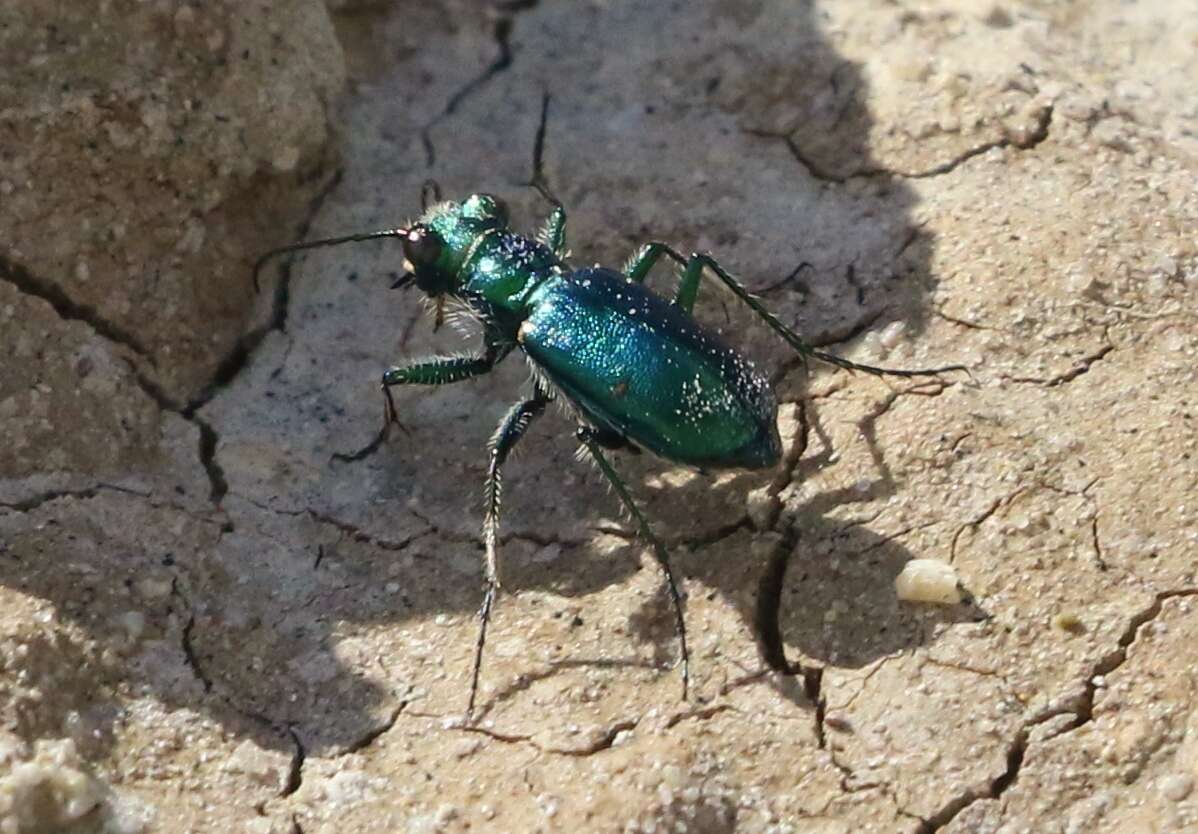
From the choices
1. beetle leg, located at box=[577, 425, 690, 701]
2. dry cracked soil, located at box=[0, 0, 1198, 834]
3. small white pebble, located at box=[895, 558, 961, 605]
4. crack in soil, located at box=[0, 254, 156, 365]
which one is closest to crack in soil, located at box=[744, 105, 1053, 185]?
dry cracked soil, located at box=[0, 0, 1198, 834]

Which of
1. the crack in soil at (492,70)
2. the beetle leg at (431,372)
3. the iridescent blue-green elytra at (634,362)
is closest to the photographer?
the iridescent blue-green elytra at (634,362)

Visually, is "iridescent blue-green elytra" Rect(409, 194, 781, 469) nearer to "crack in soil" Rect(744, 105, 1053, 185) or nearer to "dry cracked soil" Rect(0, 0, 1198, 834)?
"dry cracked soil" Rect(0, 0, 1198, 834)

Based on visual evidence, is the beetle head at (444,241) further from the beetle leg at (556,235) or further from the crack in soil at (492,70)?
the crack in soil at (492,70)

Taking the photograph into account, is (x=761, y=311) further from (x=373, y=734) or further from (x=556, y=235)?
(x=373, y=734)

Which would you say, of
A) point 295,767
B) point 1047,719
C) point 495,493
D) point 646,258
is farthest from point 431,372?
point 1047,719

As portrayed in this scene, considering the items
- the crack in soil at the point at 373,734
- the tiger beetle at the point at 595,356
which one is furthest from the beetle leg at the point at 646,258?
the crack in soil at the point at 373,734

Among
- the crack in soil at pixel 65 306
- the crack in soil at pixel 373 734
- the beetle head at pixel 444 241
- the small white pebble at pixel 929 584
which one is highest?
the crack in soil at pixel 65 306

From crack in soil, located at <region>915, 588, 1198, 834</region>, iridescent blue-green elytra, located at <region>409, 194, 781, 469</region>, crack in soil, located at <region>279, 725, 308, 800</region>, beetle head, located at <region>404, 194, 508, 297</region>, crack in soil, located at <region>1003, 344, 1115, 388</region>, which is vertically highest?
beetle head, located at <region>404, 194, 508, 297</region>
